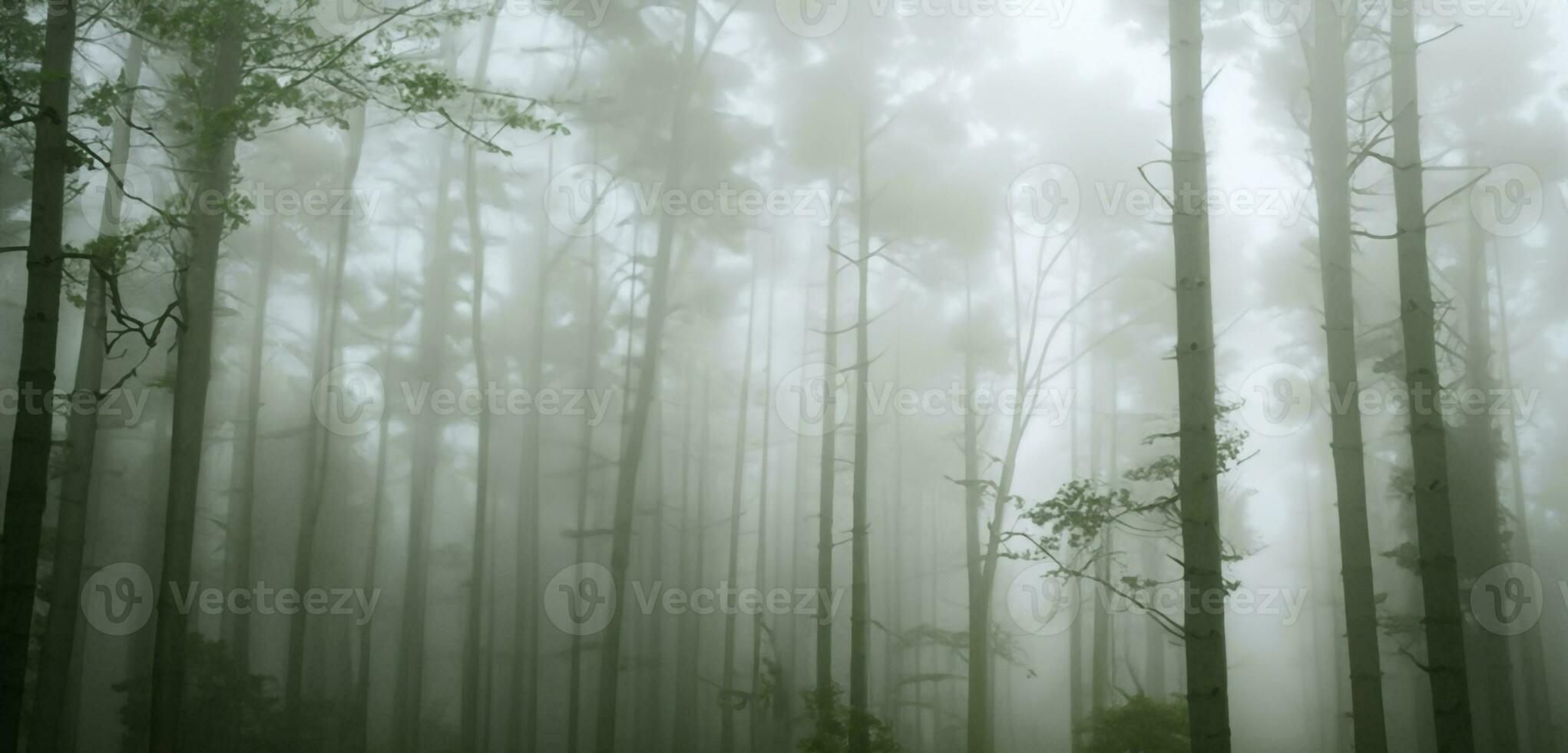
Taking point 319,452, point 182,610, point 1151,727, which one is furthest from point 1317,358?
point 319,452

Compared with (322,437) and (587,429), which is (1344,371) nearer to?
(587,429)

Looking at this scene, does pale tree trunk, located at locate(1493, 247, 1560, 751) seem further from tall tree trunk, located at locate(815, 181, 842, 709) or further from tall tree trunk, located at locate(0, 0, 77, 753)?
tall tree trunk, located at locate(0, 0, 77, 753)

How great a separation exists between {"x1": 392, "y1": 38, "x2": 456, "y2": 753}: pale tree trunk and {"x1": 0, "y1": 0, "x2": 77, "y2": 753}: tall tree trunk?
888cm

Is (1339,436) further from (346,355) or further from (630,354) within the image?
(346,355)

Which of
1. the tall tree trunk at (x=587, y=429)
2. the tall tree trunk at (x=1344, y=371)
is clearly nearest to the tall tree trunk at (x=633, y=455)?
the tall tree trunk at (x=587, y=429)

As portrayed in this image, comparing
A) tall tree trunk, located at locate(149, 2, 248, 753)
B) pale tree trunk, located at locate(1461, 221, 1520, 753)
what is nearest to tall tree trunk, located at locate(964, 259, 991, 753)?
pale tree trunk, located at locate(1461, 221, 1520, 753)

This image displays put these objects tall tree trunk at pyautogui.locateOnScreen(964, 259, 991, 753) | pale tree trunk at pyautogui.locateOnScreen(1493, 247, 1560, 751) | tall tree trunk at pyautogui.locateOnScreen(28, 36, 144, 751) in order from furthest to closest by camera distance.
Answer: pale tree trunk at pyautogui.locateOnScreen(1493, 247, 1560, 751), tall tree trunk at pyautogui.locateOnScreen(964, 259, 991, 753), tall tree trunk at pyautogui.locateOnScreen(28, 36, 144, 751)

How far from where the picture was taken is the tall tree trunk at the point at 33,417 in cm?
451

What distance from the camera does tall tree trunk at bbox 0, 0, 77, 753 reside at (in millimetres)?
4512

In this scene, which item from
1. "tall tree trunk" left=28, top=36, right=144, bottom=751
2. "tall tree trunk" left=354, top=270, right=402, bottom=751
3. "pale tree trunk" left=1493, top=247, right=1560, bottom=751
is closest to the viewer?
"tall tree trunk" left=28, top=36, right=144, bottom=751

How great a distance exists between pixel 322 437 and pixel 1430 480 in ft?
49.7

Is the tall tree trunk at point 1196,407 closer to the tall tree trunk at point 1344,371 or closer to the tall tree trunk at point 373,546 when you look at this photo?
the tall tree trunk at point 1344,371

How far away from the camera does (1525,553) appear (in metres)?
12.8

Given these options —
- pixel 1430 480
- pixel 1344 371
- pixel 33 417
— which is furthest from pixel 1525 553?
pixel 33 417
